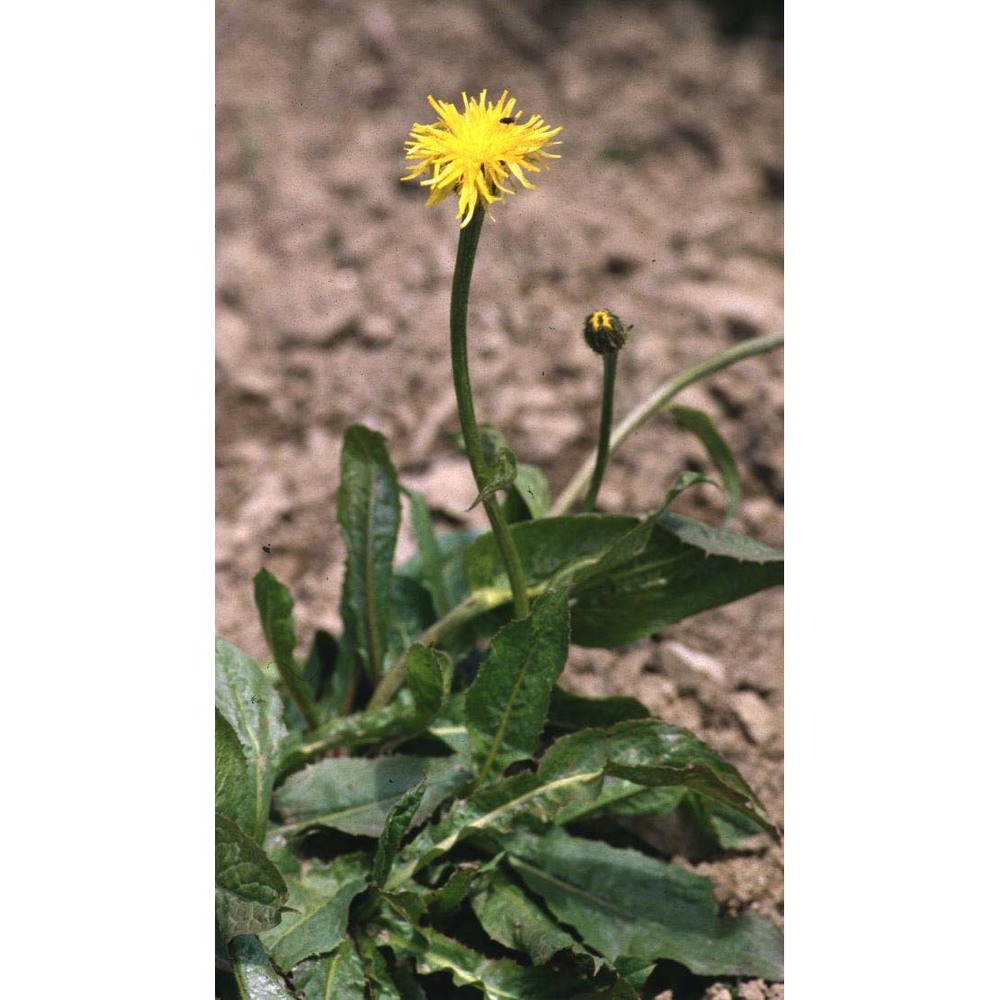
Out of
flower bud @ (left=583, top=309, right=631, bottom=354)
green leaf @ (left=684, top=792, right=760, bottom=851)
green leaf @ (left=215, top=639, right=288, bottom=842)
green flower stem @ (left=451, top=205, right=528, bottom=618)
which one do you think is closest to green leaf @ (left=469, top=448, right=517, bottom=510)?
green flower stem @ (left=451, top=205, right=528, bottom=618)

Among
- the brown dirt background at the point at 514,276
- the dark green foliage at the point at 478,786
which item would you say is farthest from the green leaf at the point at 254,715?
A: the brown dirt background at the point at 514,276

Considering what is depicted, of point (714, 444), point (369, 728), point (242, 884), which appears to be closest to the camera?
point (242, 884)

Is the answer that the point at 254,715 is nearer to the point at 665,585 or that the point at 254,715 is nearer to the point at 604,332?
the point at 665,585

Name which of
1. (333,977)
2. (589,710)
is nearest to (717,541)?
(589,710)

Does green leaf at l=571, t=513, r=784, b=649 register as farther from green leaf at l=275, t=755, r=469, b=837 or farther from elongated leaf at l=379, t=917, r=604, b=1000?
elongated leaf at l=379, t=917, r=604, b=1000
